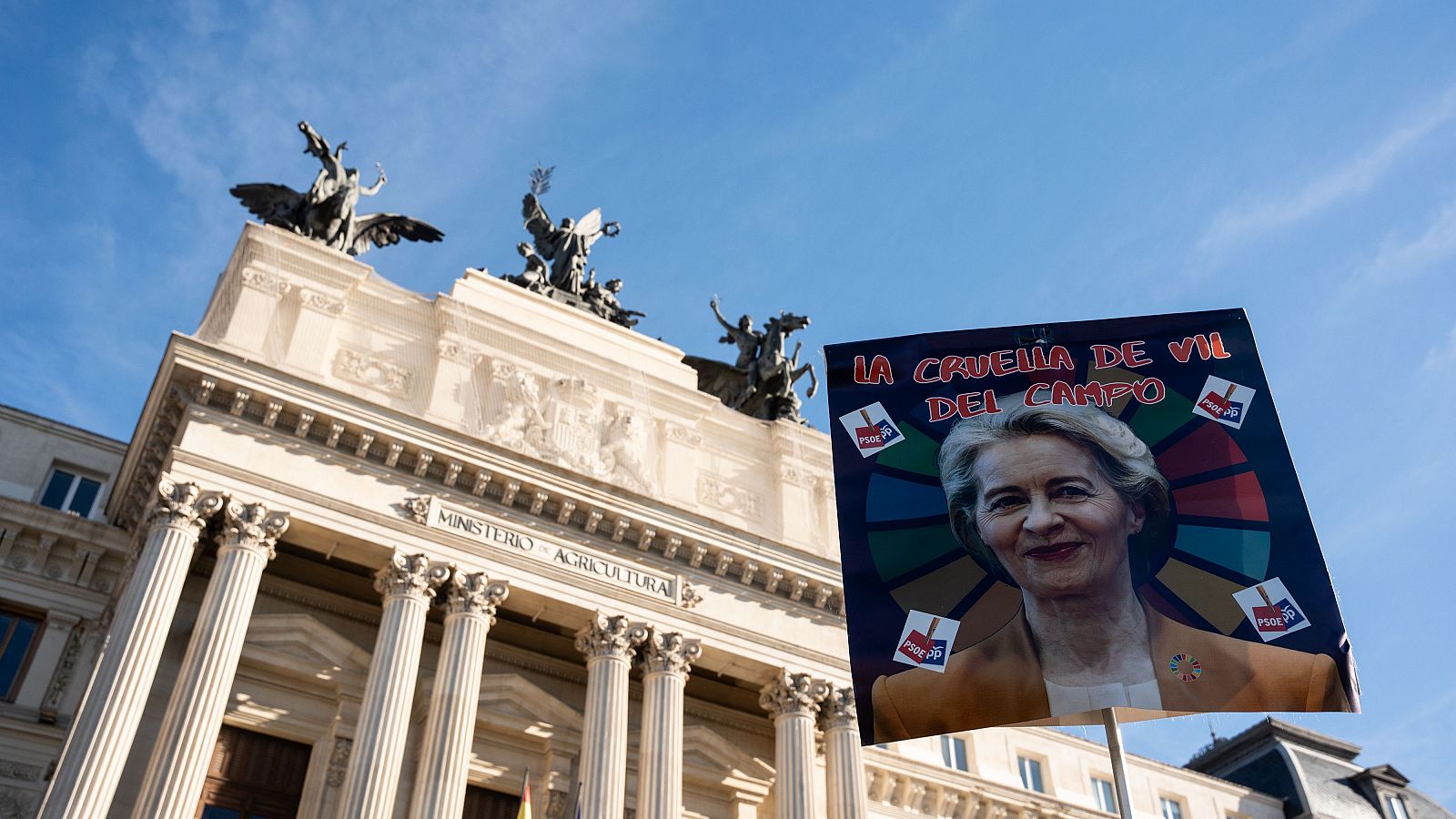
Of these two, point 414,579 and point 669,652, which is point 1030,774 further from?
point 414,579

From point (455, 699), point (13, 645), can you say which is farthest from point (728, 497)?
point (13, 645)

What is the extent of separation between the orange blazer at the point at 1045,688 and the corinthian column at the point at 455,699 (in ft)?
34.8

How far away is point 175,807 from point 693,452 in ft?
43.4

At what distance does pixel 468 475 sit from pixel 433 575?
219 centimetres

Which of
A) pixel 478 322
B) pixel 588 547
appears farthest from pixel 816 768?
pixel 478 322

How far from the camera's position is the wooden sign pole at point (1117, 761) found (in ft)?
41.3

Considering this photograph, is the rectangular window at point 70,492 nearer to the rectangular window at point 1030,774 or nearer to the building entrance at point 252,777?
the building entrance at point 252,777

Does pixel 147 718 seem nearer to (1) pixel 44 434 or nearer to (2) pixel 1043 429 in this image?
(1) pixel 44 434

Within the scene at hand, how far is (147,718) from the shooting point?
23109mm

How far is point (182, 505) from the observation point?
2247 centimetres

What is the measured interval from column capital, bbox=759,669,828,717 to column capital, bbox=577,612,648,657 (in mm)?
3158

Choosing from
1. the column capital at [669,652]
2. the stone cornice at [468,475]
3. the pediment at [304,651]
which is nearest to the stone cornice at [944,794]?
the stone cornice at [468,475]

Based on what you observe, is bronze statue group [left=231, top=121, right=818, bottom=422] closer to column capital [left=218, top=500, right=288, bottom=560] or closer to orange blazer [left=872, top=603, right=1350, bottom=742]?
column capital [left=218, top=500, right=288, bottom=560]

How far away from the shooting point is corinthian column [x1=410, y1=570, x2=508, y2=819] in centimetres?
2205
